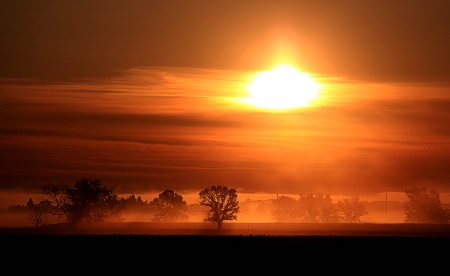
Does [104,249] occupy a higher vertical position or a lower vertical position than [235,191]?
lower

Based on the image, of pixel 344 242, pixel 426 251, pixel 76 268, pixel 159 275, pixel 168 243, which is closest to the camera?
pixel 159 275

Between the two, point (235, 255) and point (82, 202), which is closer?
point (235, 255)

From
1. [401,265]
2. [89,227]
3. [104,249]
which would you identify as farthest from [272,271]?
[89,227]

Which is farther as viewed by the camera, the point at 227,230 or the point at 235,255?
the point at 227,230

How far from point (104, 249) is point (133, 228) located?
90198mm

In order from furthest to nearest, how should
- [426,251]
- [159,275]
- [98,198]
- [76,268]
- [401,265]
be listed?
[98,198], [426,251], [401,265], [76,268], [159,275]

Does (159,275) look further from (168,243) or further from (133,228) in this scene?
(133,228)

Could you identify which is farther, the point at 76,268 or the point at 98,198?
the point at 98,198

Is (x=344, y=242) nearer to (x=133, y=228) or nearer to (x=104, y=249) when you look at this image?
(x=104, y=249)

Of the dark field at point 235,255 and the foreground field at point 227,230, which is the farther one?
the foreground field at point 227,230

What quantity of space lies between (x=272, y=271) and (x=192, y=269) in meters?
5.67

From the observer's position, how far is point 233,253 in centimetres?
7838

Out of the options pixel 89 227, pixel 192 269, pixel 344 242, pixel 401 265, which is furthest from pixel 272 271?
pixel 89 227

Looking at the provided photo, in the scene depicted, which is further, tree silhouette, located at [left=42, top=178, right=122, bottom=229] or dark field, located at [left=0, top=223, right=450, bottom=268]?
tree silhouette, located at [left=42, top=178, right=122, bottom=229]
